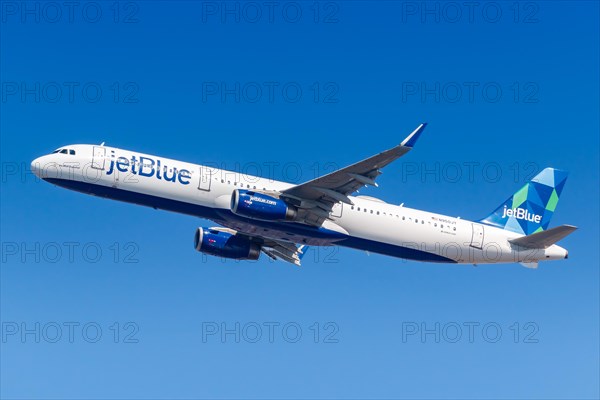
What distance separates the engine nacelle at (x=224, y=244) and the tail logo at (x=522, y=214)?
1864cm

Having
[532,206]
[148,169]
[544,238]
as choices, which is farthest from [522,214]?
[148,169]

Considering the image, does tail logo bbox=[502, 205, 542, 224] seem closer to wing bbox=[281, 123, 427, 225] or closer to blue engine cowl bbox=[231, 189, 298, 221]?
wing bbox=[281, 123, 427, 225]

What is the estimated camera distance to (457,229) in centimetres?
5841

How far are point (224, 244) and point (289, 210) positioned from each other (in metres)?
8.23

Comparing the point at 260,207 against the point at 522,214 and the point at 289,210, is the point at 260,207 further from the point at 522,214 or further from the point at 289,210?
the point at 522,214

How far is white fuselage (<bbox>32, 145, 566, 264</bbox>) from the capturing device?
51812 millimetres

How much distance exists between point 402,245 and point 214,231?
1294 cm

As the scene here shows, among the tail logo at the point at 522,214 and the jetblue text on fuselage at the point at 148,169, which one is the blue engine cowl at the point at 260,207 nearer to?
the jetblue text on fuselage at the point at 148,169

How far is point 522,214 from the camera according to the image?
6344cm

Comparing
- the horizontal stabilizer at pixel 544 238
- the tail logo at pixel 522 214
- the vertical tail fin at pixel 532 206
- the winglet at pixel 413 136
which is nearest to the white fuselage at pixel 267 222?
the horizontal stabilizer at pixel 544 238

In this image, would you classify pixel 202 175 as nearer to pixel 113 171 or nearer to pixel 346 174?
pixel 113 171

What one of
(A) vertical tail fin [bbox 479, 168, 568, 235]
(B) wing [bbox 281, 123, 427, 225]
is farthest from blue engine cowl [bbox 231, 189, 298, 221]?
(A) vertical tail fin [bbox 479, 168, 568, 235]

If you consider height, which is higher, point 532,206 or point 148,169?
point 532,206

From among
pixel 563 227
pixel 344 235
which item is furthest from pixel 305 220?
pixel 563 227
